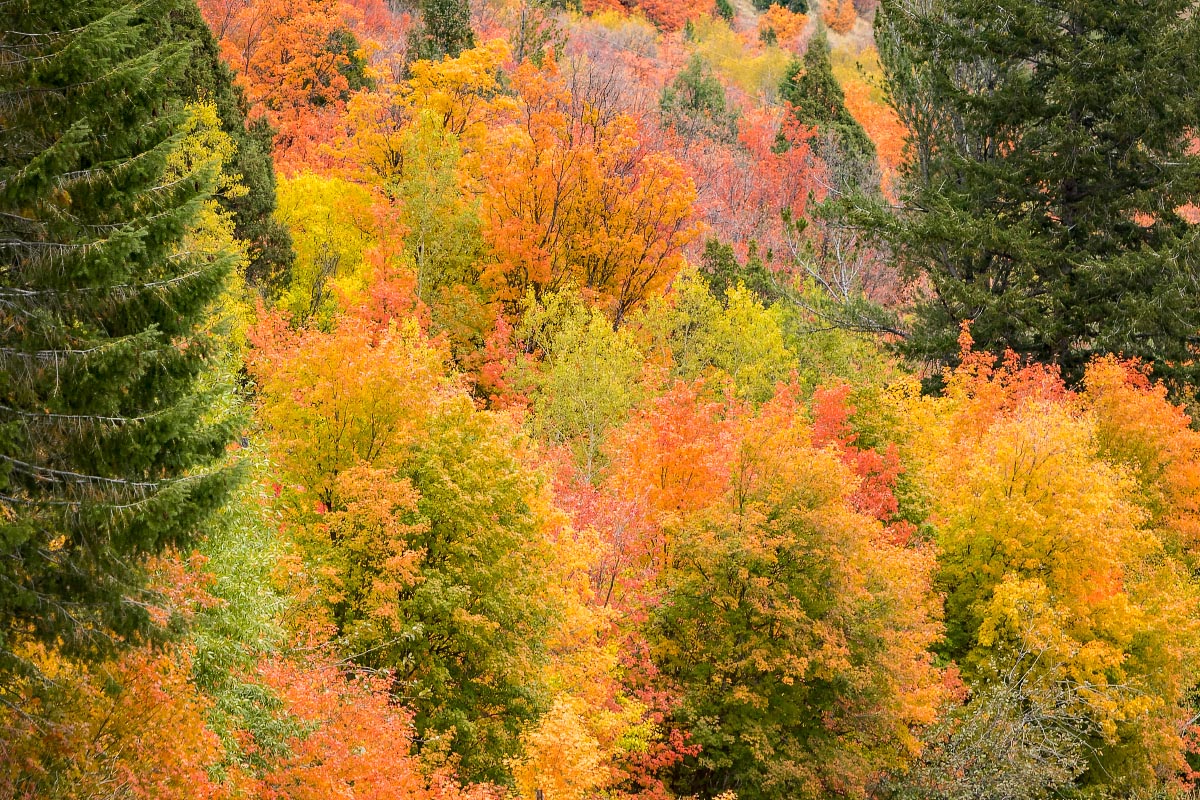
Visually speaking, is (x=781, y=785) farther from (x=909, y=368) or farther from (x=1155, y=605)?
(x=909, y=368)

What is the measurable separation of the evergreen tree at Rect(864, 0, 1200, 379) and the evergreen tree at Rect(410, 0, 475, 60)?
66.6 ft

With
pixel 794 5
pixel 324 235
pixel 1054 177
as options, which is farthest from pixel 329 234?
pixel 794 5

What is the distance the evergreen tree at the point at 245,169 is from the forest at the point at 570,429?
208 mm

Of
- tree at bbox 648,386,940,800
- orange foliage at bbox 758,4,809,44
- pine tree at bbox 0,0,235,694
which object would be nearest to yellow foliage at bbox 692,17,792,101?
orange foliage at bbox 758,4,809,44

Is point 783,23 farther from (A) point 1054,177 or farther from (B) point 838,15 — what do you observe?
(A) point 1054,177

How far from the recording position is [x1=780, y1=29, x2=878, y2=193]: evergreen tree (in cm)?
7319

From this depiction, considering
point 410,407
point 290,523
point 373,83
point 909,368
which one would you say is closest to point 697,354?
point 909,368

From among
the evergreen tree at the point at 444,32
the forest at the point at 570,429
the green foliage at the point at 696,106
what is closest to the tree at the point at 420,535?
the forest at the point at 570,429

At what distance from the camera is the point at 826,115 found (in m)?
79.1

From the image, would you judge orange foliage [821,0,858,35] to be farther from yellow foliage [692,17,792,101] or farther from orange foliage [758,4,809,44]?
yellow foliage [692,17,792,101]

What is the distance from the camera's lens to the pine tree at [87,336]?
524 inches

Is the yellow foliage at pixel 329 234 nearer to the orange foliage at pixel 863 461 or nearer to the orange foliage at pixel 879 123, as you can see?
the orange foliage at pixel 863 461

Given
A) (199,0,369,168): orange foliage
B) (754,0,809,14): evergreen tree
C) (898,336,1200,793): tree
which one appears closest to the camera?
(898,336,1200,793): tree

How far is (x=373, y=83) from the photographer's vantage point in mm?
64250
